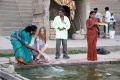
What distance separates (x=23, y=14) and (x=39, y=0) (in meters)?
3.86

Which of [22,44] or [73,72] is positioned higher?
[22,44]

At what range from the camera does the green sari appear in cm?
981

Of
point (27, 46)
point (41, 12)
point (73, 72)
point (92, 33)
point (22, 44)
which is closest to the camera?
point (73, 72)

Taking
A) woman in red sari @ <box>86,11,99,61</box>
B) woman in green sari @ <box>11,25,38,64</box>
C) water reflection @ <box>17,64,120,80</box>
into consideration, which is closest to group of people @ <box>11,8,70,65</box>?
woman in green sari @ <box>11,25,38,64</box>

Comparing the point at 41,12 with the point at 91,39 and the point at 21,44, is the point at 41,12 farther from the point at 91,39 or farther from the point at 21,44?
the point at 21,44

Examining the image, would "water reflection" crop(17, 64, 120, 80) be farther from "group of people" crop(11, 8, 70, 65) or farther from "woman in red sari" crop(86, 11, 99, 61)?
"woman in red sari" crop(86, 11, 99, 61)

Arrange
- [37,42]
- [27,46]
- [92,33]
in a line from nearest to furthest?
[27,46], [37,42], [92,33]

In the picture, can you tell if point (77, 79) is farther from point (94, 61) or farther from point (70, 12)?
point (70, 12)

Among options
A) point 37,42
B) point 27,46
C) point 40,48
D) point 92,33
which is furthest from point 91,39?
point 27,46

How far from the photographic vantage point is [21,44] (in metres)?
9.90

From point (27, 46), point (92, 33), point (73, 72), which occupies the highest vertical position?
point (92, 33)

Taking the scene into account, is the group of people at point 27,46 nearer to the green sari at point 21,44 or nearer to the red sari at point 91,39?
the green sari at point 21,44

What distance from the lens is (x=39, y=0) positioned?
47.4ft

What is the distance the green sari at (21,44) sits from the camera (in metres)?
9.81
